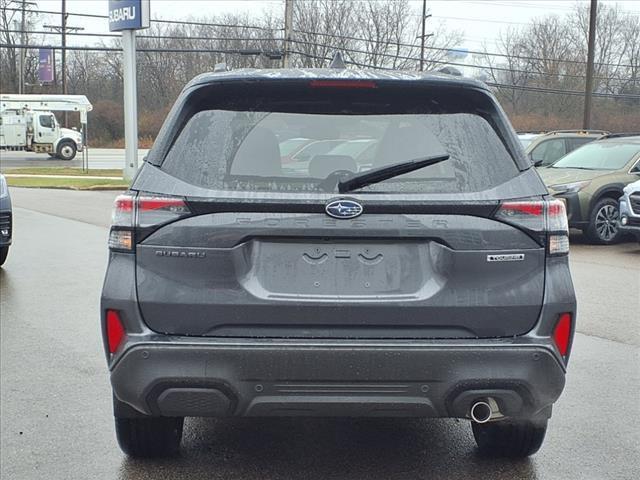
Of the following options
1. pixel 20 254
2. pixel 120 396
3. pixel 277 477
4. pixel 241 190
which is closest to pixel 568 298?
→ pixel 241 190

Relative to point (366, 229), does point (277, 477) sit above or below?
below

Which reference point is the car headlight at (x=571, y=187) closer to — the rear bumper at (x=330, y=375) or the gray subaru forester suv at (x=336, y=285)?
the gray subaru forester suv at (x=336, y=285)

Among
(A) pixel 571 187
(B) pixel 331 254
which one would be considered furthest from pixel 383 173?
(A) pixel 571 187

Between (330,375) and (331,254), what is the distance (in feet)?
1.51

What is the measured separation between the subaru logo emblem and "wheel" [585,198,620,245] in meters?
10.2

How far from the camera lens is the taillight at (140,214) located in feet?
9.77

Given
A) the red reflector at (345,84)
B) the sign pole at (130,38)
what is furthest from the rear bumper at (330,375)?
the sign pole at (130,38)

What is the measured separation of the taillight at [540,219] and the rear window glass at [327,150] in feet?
0.41

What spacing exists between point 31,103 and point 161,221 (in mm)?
44014

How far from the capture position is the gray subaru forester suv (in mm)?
2924

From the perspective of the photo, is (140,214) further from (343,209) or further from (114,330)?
(343,209)

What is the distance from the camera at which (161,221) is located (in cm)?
298

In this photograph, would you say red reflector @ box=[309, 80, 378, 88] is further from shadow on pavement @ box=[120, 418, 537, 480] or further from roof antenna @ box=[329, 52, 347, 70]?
shadow on pavement @ box=[120, 418, 537, 480]

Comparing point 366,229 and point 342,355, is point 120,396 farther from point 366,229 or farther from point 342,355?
point 366,229
